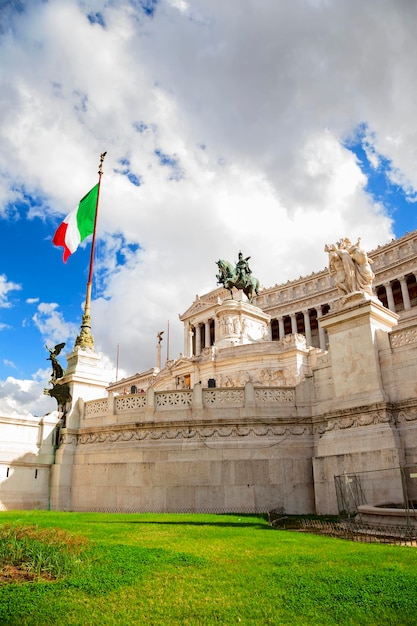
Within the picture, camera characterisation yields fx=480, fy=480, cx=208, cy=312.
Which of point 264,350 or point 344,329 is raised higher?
point 264,350

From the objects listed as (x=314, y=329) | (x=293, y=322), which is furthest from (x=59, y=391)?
(x=314, y=329)

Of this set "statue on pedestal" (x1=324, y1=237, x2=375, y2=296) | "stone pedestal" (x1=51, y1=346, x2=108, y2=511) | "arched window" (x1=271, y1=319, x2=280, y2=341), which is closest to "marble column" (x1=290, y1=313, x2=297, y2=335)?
"arched window" (x1=271, y1=319, x2=280, y2=341)

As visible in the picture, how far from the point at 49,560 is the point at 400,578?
16.6 ft

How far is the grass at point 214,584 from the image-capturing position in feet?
17.4

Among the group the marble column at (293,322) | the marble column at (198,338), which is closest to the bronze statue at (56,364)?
the marble column at (293,322)

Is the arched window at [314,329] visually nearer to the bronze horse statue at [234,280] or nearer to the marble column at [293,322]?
the marble column at [293,322]

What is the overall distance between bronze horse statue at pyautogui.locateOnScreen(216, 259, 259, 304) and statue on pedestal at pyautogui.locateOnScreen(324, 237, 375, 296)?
107 feet

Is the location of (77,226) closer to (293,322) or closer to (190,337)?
(293,322)

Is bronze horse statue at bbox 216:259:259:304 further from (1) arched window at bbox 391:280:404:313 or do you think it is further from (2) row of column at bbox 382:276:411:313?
(1) arched window at bbox 391:280:404:313

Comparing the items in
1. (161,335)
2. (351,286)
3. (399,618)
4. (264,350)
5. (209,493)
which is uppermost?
(161,335)

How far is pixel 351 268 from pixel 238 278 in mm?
33439

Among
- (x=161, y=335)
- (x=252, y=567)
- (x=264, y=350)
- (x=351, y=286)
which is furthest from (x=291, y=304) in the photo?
(x=252, y=567)

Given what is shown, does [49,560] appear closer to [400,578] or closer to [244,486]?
[400,578]

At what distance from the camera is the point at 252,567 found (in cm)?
730
